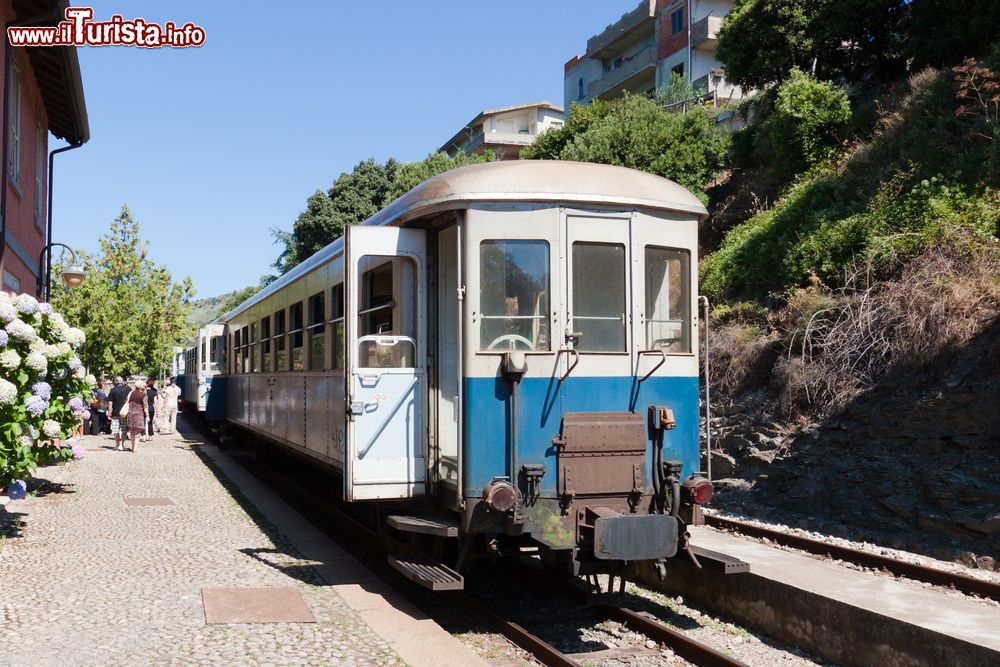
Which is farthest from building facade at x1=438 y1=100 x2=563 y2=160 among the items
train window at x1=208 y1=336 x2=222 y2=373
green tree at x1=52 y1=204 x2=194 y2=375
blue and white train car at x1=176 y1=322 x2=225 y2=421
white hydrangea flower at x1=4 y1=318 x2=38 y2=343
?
white hydrangea flower at x1=4 y1=318 x2=38 y2=343

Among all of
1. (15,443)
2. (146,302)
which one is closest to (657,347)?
(15,443)

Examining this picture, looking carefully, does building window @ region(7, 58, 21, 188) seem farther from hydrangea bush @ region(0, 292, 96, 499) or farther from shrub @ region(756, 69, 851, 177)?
shrub @ region(756, 69, 851, 177)

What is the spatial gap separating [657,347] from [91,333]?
70.6ft

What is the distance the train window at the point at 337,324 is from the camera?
29.0 ft

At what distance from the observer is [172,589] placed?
24.2 ft

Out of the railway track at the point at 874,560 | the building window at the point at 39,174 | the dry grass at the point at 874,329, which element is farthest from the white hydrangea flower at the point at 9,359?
the dry grass at the point at 874,329

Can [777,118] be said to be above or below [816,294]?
above

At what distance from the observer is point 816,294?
49.9 feet

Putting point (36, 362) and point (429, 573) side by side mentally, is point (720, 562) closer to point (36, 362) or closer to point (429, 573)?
point (429, 573)

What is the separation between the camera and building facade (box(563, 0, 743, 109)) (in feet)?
125

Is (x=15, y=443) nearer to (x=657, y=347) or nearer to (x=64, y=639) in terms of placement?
(x=64, y=639)

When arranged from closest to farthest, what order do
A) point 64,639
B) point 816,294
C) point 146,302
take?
point 64,639
point 816,294
point 146,302

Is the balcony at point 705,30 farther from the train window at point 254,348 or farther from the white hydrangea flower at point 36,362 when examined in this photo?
the white hydrangea flower at point 36,362

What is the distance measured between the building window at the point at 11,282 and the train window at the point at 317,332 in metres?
5.65
